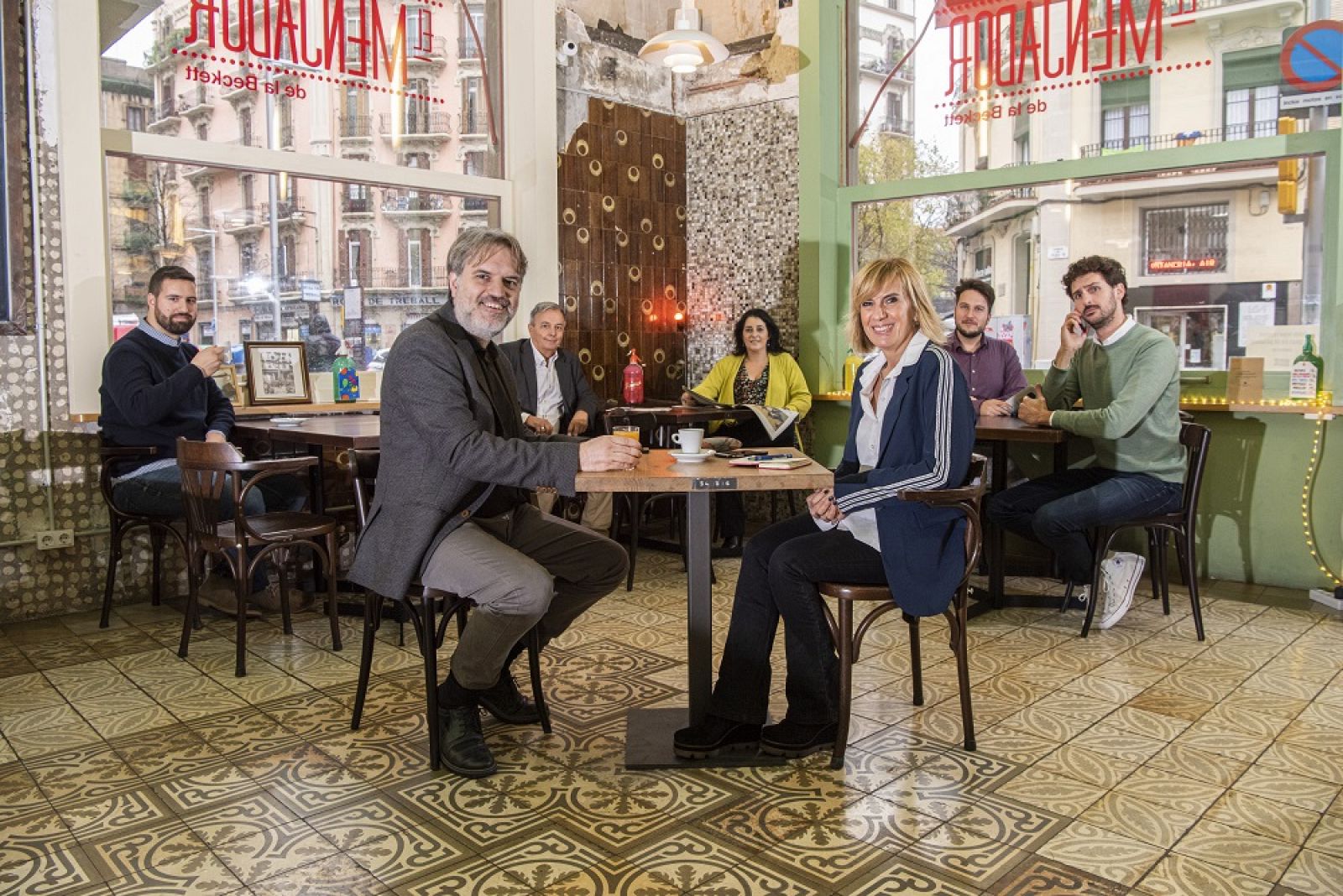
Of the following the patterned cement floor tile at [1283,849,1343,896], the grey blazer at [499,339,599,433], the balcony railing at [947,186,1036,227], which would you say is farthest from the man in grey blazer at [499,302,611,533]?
the patterned cement floor tile at [1283,849,1343,896]

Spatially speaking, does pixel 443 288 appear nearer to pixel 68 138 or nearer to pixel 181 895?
pixel 68 138

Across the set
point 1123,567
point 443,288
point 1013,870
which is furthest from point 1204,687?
point 443,288

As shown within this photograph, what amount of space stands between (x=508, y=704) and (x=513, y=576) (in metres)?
0.68

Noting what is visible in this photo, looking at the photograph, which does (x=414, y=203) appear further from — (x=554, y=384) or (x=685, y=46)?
(x=685, y=46)

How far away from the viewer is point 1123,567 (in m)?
4.23

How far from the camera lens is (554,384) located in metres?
5.58

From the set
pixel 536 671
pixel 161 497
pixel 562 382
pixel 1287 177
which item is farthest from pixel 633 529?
pixel 1287 177

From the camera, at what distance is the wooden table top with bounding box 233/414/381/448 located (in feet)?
12.9

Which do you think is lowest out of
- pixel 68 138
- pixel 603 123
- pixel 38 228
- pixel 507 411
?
pixel 507 411

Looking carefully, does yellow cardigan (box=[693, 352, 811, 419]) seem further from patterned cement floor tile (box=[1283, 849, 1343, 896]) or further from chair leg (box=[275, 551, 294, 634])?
patterned cement floor tile (box=[1283, 849, 1343, 896])

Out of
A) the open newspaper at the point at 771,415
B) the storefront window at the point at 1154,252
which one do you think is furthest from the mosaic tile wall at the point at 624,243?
the storefront window at the point at 1154,252

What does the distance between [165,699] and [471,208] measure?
3594 millimetres

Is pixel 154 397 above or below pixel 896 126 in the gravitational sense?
below

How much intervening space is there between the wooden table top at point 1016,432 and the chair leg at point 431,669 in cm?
241
